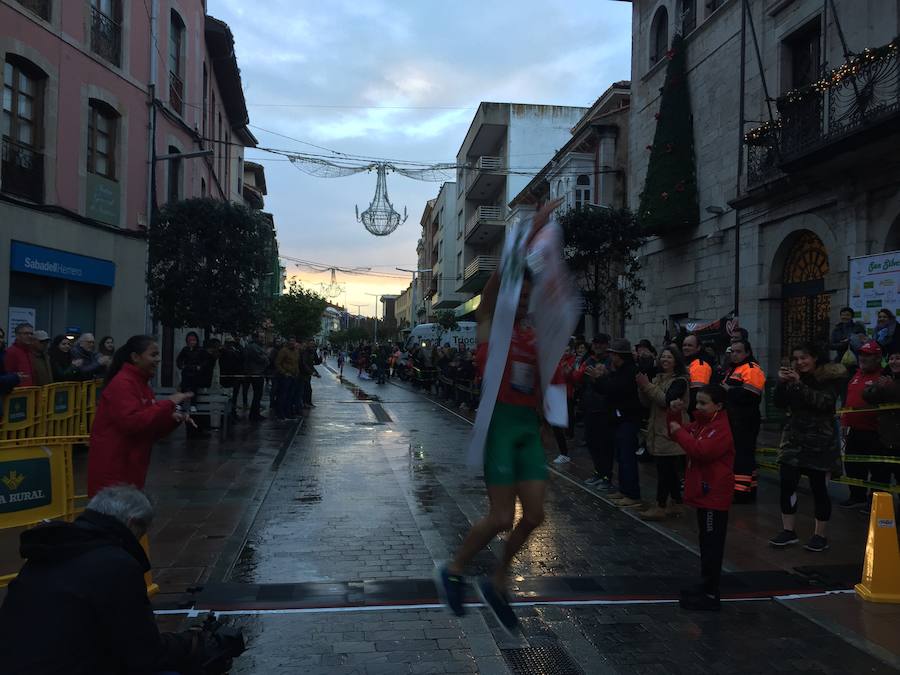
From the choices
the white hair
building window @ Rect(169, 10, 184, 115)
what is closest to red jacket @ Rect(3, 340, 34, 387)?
the white hair

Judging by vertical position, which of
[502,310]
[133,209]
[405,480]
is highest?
[133,209]

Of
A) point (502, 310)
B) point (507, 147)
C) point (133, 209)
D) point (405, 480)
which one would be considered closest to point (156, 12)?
point (133, 209)

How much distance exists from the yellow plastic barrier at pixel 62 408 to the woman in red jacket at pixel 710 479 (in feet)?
26.4

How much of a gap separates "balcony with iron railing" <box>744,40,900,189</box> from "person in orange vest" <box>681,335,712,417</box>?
18.9 ft

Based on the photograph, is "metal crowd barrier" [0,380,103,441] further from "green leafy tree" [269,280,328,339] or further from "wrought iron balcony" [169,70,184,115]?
"green leafy tree" [269,280,328,339]

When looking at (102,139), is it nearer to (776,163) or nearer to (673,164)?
(673,164)

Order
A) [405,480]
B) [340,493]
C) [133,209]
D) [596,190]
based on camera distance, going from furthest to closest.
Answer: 1. [596,190]
2. [133,209]
3. [405,480]
4. [340,493]

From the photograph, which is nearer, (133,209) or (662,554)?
(662,554)

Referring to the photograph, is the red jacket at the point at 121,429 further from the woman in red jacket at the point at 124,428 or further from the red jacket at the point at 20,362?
the red jacket at the point at 20,362

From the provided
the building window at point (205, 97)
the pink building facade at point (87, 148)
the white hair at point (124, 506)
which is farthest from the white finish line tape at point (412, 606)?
the building window at point (205, 97)

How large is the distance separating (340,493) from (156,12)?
57.1ft

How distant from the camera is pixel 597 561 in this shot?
5910mm

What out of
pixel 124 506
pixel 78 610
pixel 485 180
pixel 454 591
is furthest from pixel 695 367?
pixel 485 180

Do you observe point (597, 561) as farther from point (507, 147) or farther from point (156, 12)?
point (507, 147)
